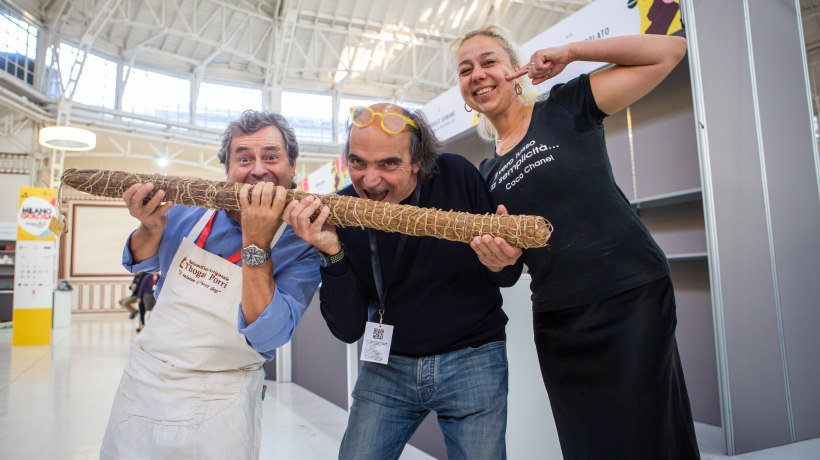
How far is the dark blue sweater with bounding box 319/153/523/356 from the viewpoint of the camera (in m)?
1.29

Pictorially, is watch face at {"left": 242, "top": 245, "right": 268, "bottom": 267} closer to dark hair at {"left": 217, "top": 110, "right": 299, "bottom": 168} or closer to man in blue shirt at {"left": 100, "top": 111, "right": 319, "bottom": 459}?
man in blue shirt at {"left": 100, "top": 111, "right": 319, "bottom": 459}

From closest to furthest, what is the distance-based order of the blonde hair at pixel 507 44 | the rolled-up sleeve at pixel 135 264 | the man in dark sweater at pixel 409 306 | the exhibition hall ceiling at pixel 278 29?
the man in dark sweater at pixel 409 306 < the rolled-up sleeve at pixel 135 264 < the blonde hair at pixel 507 44 < the exhibition hall ceiling at pixel 278 29

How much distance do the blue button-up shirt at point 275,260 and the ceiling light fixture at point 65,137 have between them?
9.15 meters

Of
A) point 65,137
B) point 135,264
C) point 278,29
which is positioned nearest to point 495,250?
point 135,264

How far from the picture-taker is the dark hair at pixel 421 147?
55.2 inches

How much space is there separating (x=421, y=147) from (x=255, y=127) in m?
0.48

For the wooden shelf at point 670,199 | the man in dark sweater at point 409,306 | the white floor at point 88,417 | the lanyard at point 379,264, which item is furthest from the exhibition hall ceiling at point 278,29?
the lanyard at point 379,264

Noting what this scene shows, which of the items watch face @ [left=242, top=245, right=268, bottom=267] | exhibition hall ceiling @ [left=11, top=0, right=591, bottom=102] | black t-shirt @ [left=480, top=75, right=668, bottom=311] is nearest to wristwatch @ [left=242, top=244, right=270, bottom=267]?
watch face @ [left=242, top=245, right=268, bottom=267]

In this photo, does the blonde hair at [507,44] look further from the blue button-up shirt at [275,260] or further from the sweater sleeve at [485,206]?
the blue button-up shirt at [275,260]

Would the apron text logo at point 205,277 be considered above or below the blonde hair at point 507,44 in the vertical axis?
below

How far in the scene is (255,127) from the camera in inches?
55.7

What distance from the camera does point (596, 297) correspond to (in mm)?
1248

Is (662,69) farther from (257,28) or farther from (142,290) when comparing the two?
(257,28)

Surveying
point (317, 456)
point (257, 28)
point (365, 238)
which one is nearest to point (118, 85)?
point (257, 28)
